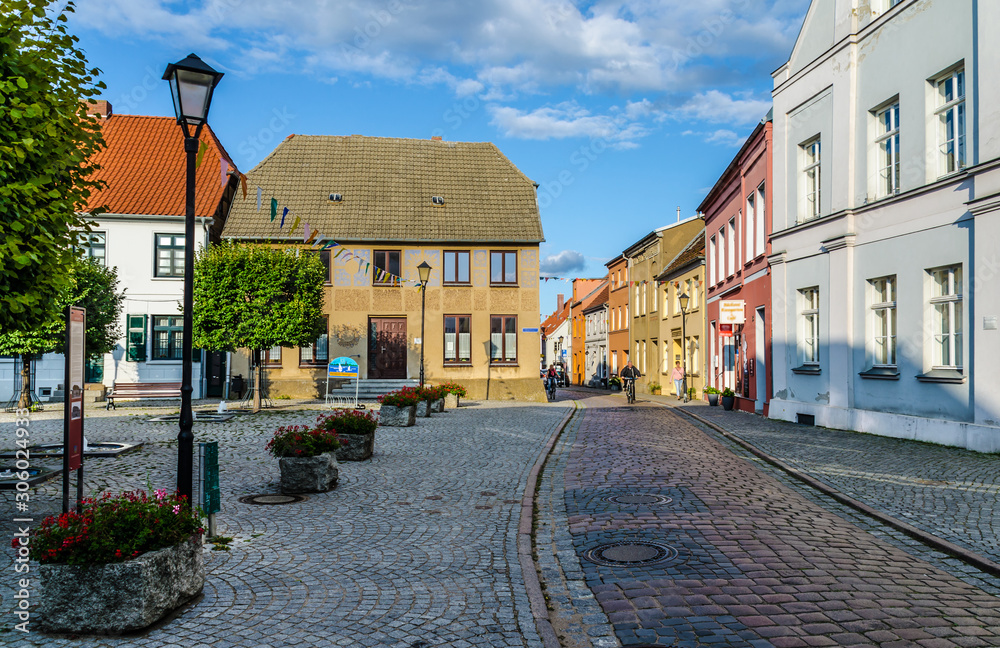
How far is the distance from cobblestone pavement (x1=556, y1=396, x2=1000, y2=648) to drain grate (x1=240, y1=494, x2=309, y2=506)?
3.27 m

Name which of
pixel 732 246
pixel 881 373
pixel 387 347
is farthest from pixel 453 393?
pixel 881 373

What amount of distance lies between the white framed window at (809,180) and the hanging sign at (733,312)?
4.81m

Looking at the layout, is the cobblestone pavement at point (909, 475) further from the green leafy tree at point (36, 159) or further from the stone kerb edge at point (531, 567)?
the green leafy tree at point (36, 159)

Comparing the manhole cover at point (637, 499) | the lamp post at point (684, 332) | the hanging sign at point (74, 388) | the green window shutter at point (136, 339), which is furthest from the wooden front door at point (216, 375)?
the hanging sign at point (74, 388)

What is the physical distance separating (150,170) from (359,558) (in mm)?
29431

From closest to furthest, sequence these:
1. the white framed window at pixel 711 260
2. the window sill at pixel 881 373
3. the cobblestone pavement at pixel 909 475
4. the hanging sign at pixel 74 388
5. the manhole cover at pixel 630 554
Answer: the hanging sign at pixel 74 388 < the manhole cover at pixel 630 554 < the cobblestone pavement at pixel 909 475 < the window sill at pixel 881 373 < the white framed window at pixel 711 260

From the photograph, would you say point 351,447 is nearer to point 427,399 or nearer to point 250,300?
point 427,399

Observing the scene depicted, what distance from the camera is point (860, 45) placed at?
16.6 metres

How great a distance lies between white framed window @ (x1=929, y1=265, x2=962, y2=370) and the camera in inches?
537

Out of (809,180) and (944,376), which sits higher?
(809,180)

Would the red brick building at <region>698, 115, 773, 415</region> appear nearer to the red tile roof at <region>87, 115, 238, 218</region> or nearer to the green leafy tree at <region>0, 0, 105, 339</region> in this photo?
the green leafy tree at <region>0, 0, 105, 339</region>

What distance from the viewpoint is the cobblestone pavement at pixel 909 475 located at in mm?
7461

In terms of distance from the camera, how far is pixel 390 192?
108 feet

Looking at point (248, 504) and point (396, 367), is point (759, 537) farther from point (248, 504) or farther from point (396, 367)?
point (396, 367)
